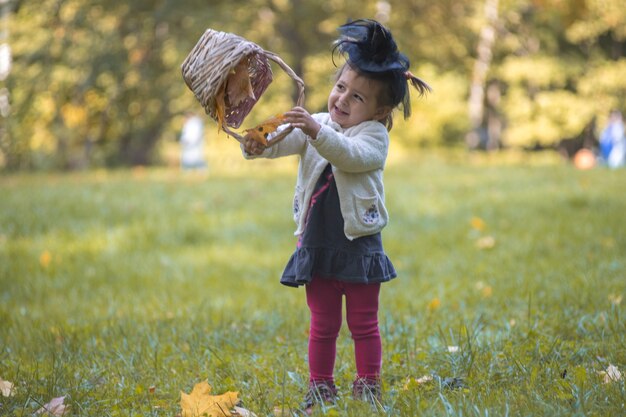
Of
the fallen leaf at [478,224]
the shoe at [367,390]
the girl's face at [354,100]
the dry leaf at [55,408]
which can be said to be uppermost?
the girl's face at [354,100]

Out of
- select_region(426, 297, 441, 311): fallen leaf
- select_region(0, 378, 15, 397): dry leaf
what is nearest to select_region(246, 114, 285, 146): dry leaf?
select_region(0, 378, 15, 397): dry leaf

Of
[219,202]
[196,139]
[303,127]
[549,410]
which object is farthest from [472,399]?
[196,139]

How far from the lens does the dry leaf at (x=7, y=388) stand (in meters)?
2.99

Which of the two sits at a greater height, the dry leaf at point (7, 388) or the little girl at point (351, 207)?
the little girl at point (351, 207)

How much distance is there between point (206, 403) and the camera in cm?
283

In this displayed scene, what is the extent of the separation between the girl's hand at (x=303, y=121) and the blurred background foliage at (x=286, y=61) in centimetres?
1381

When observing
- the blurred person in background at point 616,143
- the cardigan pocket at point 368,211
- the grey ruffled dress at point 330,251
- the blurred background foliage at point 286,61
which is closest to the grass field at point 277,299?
the grey ruffled dress at point 330,251

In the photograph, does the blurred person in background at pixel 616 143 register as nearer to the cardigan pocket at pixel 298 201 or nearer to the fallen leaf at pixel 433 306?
the fallen leaf at pixel 433 306

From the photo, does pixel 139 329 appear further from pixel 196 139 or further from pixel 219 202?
pixel 196 139

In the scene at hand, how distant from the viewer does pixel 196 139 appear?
18.3 m

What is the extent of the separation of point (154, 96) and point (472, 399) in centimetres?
1962

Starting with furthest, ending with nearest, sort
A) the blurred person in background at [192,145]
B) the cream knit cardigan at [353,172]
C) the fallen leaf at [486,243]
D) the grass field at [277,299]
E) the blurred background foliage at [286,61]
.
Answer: the blurred person in background at [192,145], the blurred background foliage at [286,61], the fallen leaf at [486,243], the grass field at [277,299], the cream knit cardigan at [353,172]

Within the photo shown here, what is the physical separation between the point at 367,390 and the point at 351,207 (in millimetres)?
738

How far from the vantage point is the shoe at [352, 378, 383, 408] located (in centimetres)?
283
